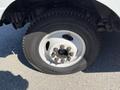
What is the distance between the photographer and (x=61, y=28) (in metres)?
3.69

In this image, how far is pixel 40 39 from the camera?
3.77 meters

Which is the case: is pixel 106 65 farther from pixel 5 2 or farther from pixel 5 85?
pixel 5 2

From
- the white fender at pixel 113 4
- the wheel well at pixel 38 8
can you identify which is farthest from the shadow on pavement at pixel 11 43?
the white fender at pixel 113 4

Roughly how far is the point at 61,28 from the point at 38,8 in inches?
16.7

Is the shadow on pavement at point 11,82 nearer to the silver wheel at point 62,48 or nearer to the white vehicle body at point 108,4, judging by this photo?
the silver wheel at point 62,48

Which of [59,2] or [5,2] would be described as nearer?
[5,2]

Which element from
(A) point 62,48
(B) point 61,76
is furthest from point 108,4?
(B) point 61,76

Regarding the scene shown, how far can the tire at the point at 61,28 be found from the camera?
12.0 ft

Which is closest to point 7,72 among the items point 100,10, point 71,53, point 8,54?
point 8,54

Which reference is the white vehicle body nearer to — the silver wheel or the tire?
the tire

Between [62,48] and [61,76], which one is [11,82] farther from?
[62,48]

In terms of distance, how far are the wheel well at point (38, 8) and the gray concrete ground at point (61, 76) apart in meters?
0.71

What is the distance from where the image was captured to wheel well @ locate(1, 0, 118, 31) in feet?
12.1

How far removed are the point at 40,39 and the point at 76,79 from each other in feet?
2.40
